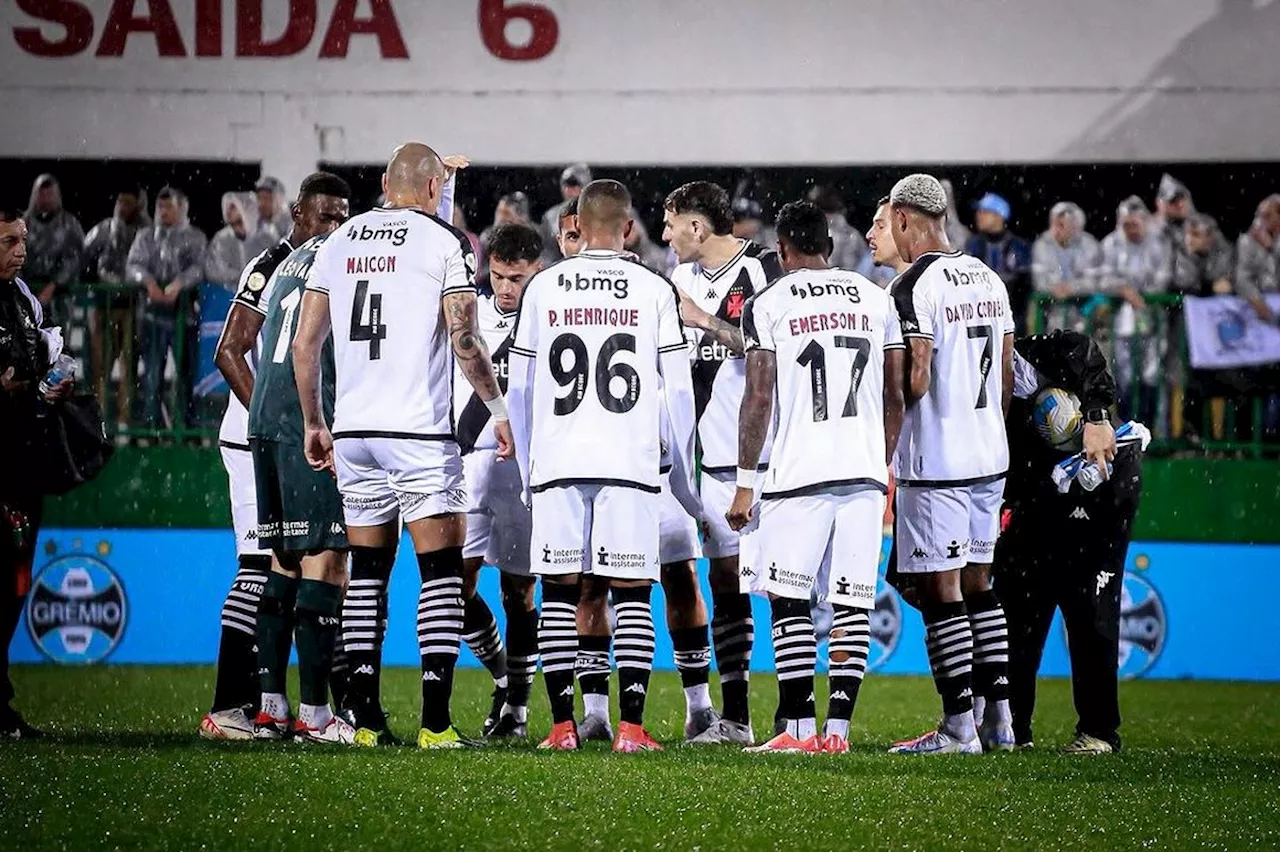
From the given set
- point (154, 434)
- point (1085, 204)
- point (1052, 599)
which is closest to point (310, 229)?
point (1052, 599)

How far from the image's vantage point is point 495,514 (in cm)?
845

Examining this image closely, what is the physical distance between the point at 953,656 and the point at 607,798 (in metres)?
2.05

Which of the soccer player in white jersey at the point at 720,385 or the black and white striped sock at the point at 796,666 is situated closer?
the black and white striped sock at the point at 796,666

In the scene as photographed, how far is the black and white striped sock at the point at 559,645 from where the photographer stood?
7.21 metres

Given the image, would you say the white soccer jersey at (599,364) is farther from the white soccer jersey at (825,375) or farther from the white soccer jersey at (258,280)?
the white soccer jersey at (258,280)

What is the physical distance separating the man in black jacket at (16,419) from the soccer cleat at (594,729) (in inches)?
86.2

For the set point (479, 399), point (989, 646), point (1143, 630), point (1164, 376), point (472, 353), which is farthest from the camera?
point (1164, 376)

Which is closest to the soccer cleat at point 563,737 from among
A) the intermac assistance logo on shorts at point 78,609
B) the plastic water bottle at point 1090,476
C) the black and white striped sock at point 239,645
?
the black and white striped sock at point 239,645

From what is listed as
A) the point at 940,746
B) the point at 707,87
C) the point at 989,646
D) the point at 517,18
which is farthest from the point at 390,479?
the point at 517,18

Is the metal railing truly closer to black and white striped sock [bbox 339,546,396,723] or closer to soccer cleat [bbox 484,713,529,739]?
soccer cleat [bbox 484,713,529,739]

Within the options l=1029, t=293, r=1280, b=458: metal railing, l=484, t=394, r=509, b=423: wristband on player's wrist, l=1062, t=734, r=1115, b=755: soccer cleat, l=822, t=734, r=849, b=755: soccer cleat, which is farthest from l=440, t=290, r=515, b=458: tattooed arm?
l=1029, t=293, r=1280, b=458: metal railing

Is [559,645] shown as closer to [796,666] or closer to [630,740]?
[630,740]

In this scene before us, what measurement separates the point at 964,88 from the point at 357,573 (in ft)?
35.3

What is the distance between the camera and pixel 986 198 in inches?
575
